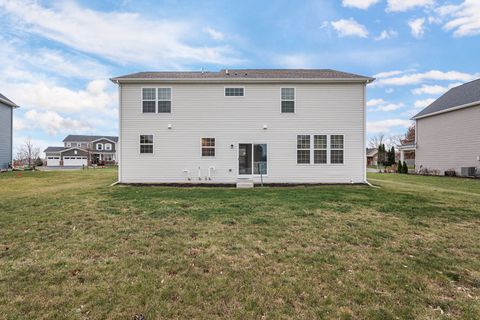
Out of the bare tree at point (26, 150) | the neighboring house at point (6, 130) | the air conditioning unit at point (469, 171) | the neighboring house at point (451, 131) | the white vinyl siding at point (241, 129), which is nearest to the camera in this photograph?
the white vinyl siding at point (241, 129)

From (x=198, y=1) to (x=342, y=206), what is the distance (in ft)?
40.8

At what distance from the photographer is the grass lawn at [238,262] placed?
2592 mm

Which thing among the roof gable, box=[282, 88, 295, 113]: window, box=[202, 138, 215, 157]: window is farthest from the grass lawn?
the roof gable

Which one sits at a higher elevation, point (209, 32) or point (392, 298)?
point (209, 32)

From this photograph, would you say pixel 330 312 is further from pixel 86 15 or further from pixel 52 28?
pixel 52 28

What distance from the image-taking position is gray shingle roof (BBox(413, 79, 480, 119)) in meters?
18.2

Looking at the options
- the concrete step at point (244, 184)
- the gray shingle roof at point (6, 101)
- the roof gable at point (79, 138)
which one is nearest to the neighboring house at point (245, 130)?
the concrete step at point (244, 184)

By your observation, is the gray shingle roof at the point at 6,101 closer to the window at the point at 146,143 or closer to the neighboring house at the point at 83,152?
the window at the point at 146,143

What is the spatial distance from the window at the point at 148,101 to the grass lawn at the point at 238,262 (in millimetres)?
6975

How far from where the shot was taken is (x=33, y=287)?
292 centimetres

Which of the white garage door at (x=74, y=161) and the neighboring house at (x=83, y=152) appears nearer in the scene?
the white garage door at (x=74, y=161)

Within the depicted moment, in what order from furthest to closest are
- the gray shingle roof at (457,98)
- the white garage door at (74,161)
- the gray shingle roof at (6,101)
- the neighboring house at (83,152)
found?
the neighboring house at (83,152)
the white garage door at (74,161)
the gray shingle roof at (6,101)
the gray shingle roof at (457,98)

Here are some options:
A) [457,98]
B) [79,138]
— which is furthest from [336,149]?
[79,138]

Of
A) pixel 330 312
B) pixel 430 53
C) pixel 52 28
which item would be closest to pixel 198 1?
pixel 52 28
